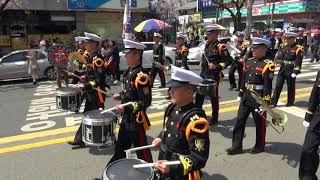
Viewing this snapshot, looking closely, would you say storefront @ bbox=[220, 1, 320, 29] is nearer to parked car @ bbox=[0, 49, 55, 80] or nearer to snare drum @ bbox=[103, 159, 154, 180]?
parked car @ bbox=[0, 49, 55, 80]

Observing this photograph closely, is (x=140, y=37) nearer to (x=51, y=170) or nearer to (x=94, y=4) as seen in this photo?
(x=94, y=4)

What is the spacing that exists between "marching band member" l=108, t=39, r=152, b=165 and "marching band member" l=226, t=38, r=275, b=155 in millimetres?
1956

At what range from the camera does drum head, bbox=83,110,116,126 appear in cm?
497

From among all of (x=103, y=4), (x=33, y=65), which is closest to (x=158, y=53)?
(x=33, y=65)

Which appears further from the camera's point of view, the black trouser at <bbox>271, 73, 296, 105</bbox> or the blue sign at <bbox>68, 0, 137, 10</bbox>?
→ the blue sign at <bbox>68, 0, 137, 10</bbox>

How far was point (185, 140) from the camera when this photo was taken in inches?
134

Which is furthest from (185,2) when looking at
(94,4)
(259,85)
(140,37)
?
(259,85)

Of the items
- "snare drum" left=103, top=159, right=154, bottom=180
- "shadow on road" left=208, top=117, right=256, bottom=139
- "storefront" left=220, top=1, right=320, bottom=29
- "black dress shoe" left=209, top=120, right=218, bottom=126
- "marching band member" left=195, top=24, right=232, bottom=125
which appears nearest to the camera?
"snare drum" left=103, top=159, right=154, bottom=180

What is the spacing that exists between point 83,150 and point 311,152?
3.75m

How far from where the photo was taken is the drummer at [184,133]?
3.21 metres

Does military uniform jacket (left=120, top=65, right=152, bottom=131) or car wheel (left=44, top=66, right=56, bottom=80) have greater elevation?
military uniform jacket (left=120, top=65, right=152, bottom=131)

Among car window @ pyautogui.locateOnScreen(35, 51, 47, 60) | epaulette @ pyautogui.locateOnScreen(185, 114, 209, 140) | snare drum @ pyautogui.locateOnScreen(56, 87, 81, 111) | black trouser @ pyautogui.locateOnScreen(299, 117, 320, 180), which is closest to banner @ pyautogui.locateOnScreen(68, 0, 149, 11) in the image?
car window @ pyautogui.locateOnScreen(35, 51, 47, 60)

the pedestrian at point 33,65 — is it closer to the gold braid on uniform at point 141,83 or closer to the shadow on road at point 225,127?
the shadow on road at point 225,127

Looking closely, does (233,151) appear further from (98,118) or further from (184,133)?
(184,133)
